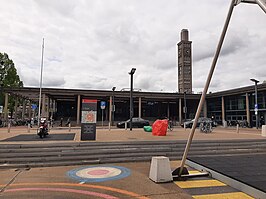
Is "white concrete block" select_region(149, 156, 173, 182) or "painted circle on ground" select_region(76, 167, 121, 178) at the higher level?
"white concrete block" select_region(149, 156, 173, 182)

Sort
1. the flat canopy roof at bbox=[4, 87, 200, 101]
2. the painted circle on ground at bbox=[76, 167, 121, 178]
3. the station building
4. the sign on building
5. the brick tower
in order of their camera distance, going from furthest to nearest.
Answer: the brick tower, the station building, the flat canopy roof at bbox=[4, 87, 200, 101], the sign on building, the painted circle on ground at bbox=[76, 167, 121, 178]

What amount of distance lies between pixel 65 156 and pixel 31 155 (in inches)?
53.1

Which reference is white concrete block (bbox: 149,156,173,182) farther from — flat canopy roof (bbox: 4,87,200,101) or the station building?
flat canopy roof (bbox: 4,87,200,101)

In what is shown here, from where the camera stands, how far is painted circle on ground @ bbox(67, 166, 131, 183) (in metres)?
6.59

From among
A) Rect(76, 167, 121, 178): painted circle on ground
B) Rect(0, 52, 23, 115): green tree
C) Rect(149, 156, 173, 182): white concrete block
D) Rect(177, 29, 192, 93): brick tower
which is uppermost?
Rect(177, 29, 192, 93): brick tower

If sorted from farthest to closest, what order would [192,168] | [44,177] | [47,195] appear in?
[192,168], [44,177], [47,195]

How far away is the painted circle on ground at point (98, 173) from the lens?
659cm

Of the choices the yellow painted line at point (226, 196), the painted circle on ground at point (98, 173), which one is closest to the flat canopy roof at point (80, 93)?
the painted circle on ground at point (98, 173)

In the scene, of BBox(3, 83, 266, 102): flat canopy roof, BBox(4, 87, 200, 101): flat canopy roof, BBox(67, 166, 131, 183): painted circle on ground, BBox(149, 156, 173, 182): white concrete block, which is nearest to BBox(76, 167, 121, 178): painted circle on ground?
BBox(67, 166, 131, 183): painted circle on ground

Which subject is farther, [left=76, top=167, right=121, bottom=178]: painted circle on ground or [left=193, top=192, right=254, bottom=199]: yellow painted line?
[left=76, top=167, right=121, bottom=178]: painted circle on ground

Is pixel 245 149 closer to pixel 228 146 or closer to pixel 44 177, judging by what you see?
pixel 228 146

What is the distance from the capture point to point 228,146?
38.0ft

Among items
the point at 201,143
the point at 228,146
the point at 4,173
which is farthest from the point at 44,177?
the point at 228,146

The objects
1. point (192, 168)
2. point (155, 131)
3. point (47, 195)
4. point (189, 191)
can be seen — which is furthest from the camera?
point (155, 131)
